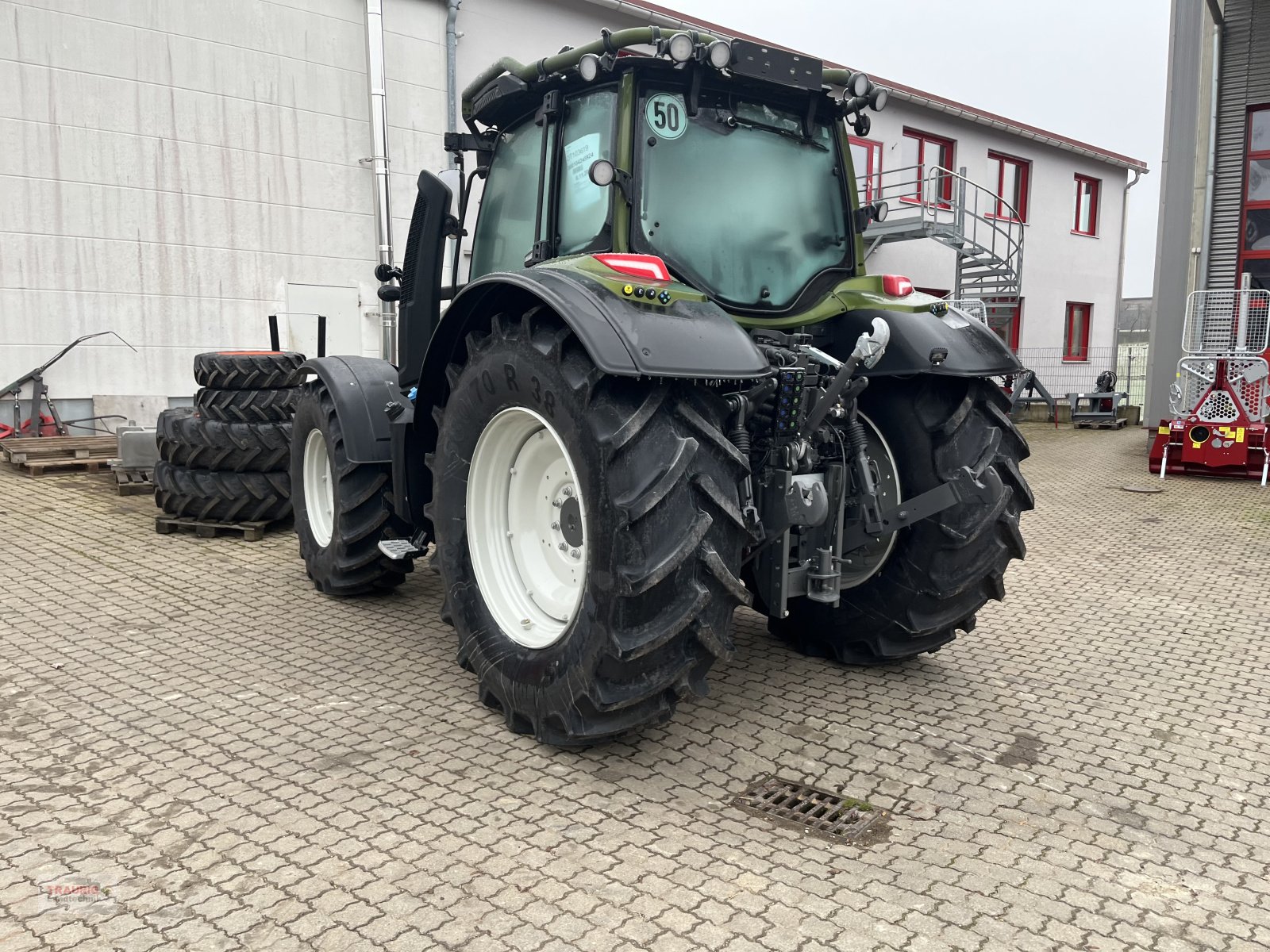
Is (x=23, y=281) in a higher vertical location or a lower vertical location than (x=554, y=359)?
higher

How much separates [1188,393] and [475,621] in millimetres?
10918

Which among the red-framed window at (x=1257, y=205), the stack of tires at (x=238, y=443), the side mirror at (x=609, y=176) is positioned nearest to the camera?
the side mirror at (x=609, y=176)

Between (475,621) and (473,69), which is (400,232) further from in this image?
(475,621)

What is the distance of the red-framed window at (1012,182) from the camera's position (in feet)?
63.0

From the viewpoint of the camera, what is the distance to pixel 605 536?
2.77 meters

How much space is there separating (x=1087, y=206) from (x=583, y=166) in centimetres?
2149

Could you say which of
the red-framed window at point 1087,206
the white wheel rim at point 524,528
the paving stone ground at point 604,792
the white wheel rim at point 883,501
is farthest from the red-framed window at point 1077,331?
the white wheel rim at point 524,528

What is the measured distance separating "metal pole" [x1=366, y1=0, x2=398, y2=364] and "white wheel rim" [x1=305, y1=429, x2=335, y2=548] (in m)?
5.60

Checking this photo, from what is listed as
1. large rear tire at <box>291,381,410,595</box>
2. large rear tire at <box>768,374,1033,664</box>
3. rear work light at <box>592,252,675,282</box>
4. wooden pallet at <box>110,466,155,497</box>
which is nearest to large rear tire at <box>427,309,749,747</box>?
rear work light at <box>592,252,675,282</box>

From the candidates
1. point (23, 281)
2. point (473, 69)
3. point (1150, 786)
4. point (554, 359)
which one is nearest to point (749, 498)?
point (554, 359)

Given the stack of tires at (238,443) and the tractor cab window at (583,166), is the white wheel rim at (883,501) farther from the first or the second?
the stack of tires at (238,443)

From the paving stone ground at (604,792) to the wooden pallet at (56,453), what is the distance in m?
4.17

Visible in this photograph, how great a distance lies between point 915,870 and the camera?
2.49m

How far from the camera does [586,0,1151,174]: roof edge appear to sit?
12.9m
